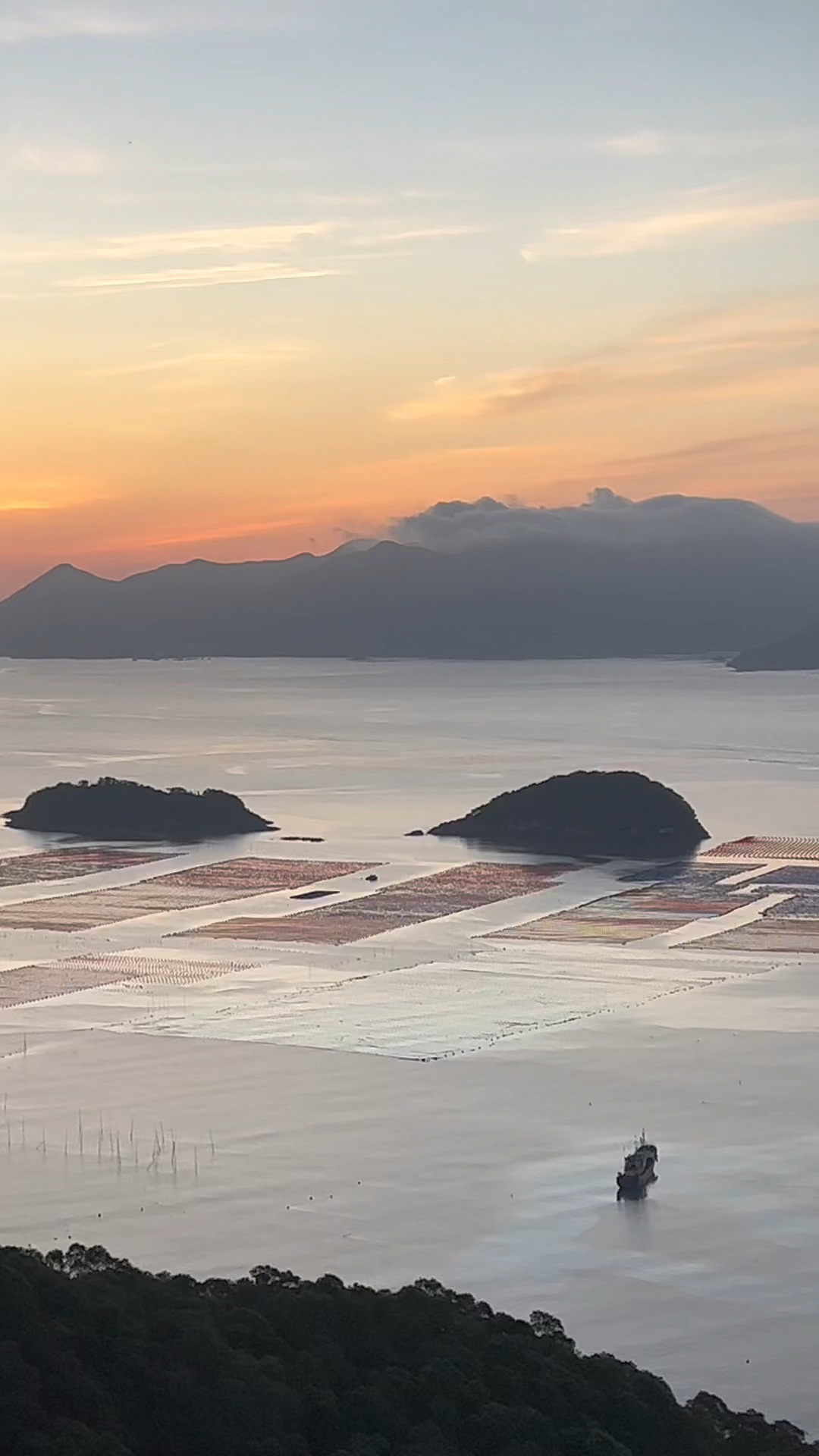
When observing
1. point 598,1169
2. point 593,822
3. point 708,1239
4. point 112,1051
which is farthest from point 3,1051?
point 593,822

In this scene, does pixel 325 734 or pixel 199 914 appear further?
pixel 325 734

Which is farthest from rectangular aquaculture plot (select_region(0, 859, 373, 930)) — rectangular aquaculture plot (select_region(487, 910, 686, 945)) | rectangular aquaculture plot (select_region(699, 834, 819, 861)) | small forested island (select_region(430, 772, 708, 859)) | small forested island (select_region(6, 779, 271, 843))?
rectangular aquaculture plot (select_region(699, 834, 819, 861))

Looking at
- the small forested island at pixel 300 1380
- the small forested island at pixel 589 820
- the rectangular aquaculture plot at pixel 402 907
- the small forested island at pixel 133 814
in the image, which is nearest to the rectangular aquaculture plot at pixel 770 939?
the rectangular aquaculture plot at pixel 402 907

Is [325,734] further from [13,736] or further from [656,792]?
[656,792]

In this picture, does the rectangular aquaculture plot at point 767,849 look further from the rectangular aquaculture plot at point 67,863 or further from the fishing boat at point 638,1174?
the fishing boat at point 638,1174

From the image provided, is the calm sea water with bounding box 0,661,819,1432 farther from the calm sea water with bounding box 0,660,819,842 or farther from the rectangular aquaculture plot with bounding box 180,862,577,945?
the calm sea water with bounding box 0,660,819,842

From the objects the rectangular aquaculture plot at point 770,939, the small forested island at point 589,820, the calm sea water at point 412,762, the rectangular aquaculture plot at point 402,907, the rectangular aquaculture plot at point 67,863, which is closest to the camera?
the rectangular aquaculture plot at point 770,939

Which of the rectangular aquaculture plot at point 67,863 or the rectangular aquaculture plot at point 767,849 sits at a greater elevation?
the rectangular aquaculture plot at point 67,863
